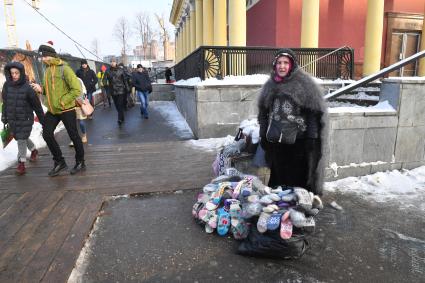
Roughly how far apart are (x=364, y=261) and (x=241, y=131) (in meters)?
2.49

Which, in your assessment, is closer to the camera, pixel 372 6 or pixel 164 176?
pixel 164 176

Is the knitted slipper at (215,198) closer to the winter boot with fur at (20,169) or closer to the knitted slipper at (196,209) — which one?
the knitted slipper at (196,209)

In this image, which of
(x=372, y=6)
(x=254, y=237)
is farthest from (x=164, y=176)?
(x=372, y=6)

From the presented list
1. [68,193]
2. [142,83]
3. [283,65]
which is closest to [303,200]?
[283,65]

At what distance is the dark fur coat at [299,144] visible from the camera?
311 cm

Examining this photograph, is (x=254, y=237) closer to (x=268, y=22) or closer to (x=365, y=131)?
(x=365, y=131)

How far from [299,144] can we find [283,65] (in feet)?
2.63

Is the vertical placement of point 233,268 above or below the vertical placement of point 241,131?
below

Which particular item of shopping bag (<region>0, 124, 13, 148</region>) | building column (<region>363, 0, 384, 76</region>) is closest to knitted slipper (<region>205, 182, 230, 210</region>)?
shopping bag (<region>0, 124, 13, 148</region>)

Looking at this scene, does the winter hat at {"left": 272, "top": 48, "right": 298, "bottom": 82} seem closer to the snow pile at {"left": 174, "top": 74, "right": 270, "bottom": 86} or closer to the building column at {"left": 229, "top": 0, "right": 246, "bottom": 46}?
the snow pile at {"left": 174, "top": 74, "right": 270, "bottom": 86}

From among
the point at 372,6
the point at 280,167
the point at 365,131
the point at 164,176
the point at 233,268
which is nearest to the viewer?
the point at 233,268

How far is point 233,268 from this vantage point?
275 centimetres

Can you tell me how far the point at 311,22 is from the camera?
9.95 meters

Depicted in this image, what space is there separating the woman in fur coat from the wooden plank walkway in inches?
62.7
